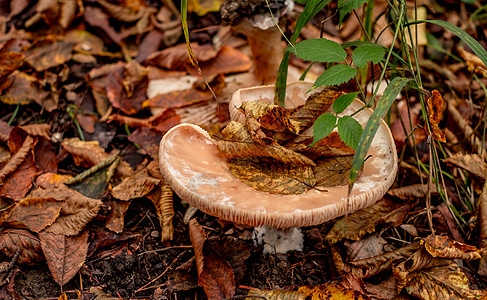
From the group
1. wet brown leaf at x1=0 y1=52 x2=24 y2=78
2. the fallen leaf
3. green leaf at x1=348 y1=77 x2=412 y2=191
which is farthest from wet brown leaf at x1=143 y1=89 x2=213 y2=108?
green leaf at x1=348 y1=77 x2=412 y2=191

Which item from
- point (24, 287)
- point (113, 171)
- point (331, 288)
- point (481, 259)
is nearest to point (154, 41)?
point (113, 171)

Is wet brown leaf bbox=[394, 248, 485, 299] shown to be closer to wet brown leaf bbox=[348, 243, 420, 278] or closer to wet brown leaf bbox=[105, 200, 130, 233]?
wet brown leaf bbox=[348, 243, 420, 278]

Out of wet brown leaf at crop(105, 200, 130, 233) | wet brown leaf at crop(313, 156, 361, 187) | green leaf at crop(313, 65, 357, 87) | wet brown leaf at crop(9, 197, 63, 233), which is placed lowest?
wet brown leaf at crop(105, 200, 130, 233)

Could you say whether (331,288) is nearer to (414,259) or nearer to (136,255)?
(414,259)

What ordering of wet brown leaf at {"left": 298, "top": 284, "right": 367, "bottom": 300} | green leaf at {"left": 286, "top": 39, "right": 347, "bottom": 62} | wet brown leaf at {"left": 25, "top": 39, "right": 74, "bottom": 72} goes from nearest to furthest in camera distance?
green leaf at {"left": 286, "top": 39, "right": 347, "bottom": 62} → wet brown leaf at {"left": 298, "top": 284, "right": 367, "bottom": 300} → wet brown leaf at {"left": 25, "top": 39, "right": 74, "bottom": 72}

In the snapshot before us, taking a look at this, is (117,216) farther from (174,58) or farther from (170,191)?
(174,58)

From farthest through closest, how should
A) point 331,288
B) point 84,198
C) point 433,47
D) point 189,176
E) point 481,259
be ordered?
point 433,47 → point 84,198 → point 481,259 → point 331,288 → point 189,176

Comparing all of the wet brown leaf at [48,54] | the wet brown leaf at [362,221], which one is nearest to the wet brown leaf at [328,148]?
the wet brown leaf at [362,221]
